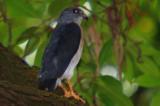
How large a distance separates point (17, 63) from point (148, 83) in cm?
114

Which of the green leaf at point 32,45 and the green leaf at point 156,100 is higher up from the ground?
the green leaf at point 32,45

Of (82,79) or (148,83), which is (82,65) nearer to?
(82,79)

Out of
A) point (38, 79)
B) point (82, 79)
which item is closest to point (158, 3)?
point (82, 79)

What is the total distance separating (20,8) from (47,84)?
856 millimetres

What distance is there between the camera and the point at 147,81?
534 cm

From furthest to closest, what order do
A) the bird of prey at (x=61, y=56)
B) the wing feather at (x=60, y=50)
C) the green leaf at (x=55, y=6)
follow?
the green leaf at (x=55, y=6) → the wing feather at (x=60, y=50) → the bird of prey at (x=61, y=56)

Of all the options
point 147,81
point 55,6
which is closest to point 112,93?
point 147,81

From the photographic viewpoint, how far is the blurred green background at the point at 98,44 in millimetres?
5223

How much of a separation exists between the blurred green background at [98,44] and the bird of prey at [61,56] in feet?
0.36

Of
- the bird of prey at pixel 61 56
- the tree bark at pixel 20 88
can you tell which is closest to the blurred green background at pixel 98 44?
the bird of prey at pixel 61 56

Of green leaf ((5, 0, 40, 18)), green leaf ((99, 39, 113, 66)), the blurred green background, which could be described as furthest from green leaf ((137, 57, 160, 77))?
green leaf ((5, 0, 40, 18))

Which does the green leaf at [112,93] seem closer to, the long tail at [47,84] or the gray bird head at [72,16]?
the long tail at [47,84]

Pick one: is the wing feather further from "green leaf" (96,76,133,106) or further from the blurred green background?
"green leaf" (96,76,133,106)

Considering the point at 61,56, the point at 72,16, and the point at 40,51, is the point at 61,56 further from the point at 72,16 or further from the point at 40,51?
the point at 72,16
